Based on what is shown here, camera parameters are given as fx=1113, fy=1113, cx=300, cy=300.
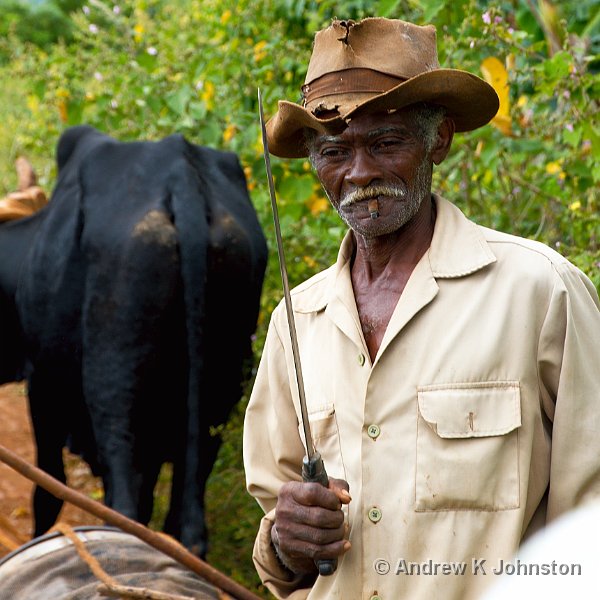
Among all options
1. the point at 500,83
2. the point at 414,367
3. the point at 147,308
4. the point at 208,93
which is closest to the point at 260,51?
the point at 208,93

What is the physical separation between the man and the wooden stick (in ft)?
1.61

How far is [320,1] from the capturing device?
527cm

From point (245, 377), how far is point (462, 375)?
305 centimetres

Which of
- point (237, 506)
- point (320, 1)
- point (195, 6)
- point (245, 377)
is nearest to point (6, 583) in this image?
point (245, 377)

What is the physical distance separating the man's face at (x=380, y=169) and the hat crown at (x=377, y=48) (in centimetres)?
10

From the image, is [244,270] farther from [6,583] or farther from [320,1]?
[6,583]

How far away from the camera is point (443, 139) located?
7.86ft

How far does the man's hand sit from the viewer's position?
2.04 metres

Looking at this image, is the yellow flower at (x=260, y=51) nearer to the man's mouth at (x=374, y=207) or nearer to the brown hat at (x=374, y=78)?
the brown hat at (x=374, y=78)

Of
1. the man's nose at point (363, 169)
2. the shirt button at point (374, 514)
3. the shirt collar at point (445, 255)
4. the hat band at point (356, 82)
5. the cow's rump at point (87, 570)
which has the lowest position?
the cow's rump at point (87, 570)

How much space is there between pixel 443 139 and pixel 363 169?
0.25m

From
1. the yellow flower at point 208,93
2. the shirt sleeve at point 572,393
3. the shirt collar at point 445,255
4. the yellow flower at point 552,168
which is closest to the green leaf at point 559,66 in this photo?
the yellow flower at point 552,168

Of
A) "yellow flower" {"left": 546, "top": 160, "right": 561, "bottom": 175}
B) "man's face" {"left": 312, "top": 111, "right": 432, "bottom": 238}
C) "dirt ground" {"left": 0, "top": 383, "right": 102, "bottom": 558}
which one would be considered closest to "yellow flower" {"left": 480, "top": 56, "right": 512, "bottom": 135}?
"yellow flower" {"left": 546, "top": 160, "right": 561, "bottom": 175}

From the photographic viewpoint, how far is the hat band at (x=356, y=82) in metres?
2.24
